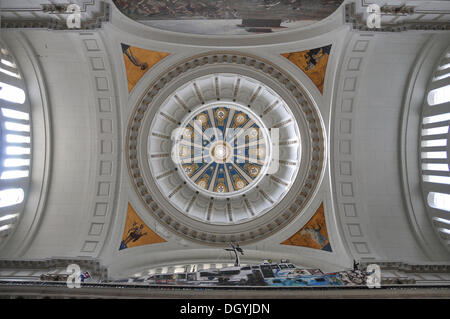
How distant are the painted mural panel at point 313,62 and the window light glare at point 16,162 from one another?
33.0 ft

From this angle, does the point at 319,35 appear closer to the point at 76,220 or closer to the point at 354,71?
the point at 354,71

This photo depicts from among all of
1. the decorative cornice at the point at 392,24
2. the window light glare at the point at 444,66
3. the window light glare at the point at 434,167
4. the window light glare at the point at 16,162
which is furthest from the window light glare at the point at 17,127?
the window light glare at the point at 444,66

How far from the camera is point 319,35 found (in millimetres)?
9914

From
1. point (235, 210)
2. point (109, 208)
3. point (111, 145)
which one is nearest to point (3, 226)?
point (109, 208)

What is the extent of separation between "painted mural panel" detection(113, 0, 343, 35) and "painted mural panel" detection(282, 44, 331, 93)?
105 centimetres

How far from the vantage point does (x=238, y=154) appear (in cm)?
1700

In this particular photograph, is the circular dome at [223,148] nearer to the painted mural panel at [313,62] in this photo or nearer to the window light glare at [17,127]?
the painted mural panel at [313,62]

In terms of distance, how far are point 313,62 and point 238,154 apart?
298 inches

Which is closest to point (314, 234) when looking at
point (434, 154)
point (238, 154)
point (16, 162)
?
point (434, 154)

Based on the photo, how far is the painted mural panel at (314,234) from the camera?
10938 millimetres

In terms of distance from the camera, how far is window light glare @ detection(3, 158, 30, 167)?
30.1 feet

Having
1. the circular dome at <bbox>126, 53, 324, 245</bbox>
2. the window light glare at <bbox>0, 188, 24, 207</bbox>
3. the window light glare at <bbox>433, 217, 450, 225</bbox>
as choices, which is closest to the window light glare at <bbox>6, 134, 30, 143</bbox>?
the window light glare at <bbox>0, 188, 24, 207</bbox>

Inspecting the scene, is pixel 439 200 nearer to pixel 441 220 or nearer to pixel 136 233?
pixel 441 220
